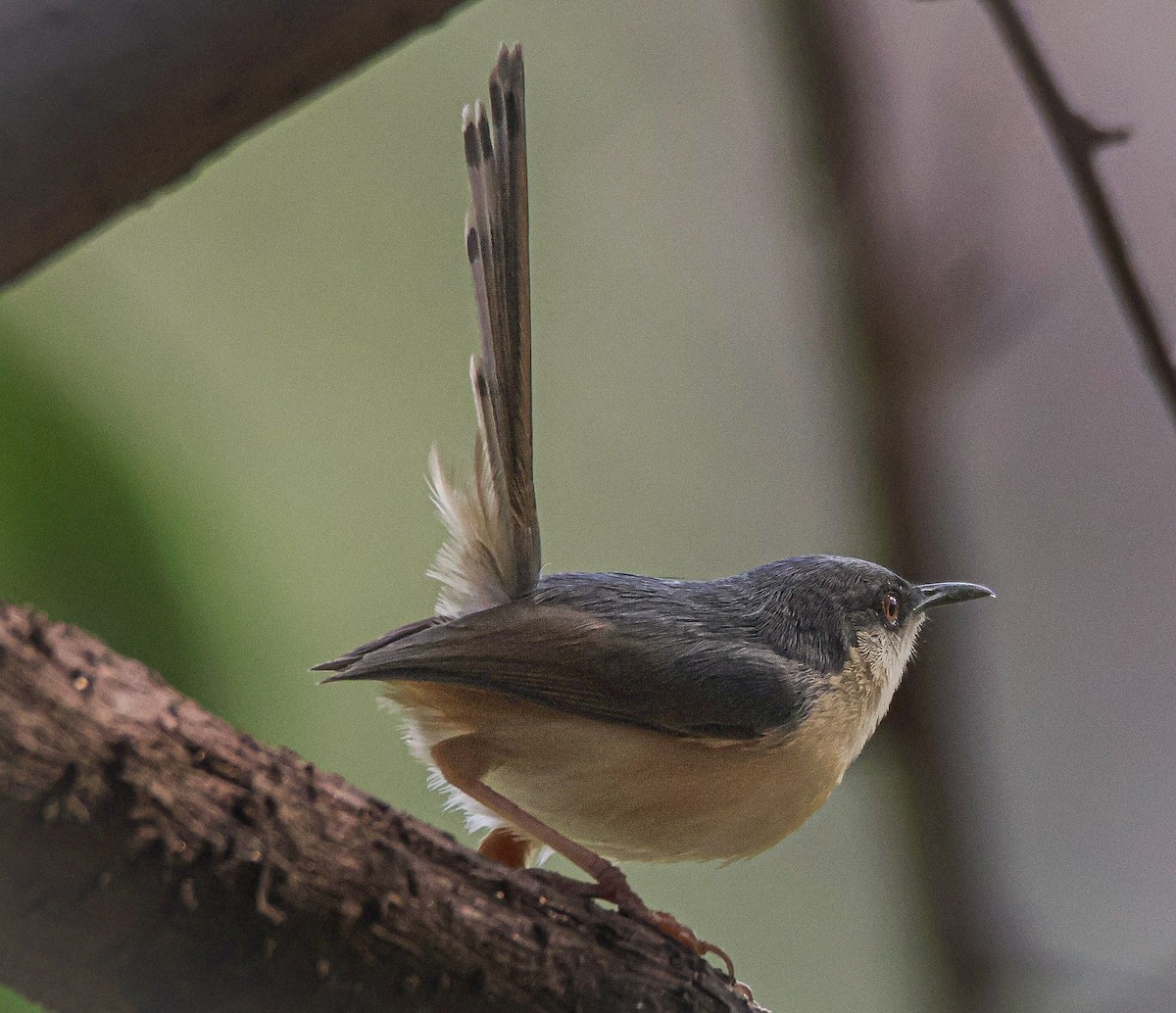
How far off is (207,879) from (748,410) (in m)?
4.63

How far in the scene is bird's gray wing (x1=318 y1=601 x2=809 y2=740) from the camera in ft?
6.52

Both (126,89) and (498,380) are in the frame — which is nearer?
(126,89)

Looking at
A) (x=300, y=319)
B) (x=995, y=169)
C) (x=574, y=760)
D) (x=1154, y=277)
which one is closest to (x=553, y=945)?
(x=574, y=760)

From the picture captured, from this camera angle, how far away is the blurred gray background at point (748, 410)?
3344mm

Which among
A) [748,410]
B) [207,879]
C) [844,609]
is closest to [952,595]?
[844,609]

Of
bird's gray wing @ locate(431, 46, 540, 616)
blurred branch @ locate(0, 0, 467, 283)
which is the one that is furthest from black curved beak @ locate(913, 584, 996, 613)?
blurred branch @ locate(0, 0, 467, 283)

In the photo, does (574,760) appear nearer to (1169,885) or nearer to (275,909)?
(275,909)

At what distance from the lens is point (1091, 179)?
1.97 m

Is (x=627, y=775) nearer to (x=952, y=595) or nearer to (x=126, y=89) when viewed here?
(x=952, y=595)

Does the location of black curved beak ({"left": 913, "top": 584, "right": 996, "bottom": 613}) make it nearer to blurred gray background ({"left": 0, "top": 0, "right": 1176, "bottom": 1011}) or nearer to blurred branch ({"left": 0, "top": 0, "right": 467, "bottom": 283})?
blurred gray background ({"left": 0, "top": 0, "right": 1176, "bottom": 1011})

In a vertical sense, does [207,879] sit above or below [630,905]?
above

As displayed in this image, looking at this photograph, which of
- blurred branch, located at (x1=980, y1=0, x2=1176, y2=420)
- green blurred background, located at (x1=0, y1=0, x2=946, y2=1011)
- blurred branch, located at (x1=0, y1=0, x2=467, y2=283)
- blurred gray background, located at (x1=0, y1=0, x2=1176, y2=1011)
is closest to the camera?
blurred branch, located at (x1=0, y1=0, x2=467, y2=283)

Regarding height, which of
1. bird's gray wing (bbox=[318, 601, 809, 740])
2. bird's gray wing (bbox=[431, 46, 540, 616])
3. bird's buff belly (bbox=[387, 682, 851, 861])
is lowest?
bird's buff belly (bbox=[387, 682, 851, 861])

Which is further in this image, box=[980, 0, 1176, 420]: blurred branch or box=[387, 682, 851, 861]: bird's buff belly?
box=[387, 682, 851, 861]: bird's buff belly
